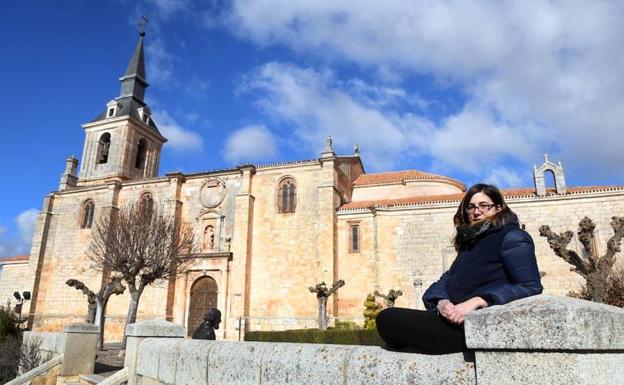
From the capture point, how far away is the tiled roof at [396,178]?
27.5 m

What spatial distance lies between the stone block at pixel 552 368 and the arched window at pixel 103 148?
38.1 metres

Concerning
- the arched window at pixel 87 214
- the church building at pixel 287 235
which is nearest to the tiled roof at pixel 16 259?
the church building at pixel 287 235

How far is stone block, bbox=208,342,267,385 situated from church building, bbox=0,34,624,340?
18741 millimetres

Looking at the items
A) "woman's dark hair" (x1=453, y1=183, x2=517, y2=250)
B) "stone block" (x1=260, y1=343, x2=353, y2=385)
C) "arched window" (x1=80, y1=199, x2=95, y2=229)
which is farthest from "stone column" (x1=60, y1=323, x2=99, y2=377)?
"arched window" (x1=80, y1=199, x2=95, y2=229)

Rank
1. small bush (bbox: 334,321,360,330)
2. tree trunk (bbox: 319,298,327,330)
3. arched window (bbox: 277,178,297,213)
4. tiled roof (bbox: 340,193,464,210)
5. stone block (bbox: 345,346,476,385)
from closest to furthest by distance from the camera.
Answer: stone block (bbox: 345,346,476,385)
tree trunk (bbox: 319,298,327,330)
small bush (bbox: 334,321,360,330)
tiled roof (bbox: 340,193,464,210)
arched window (bbox: 277,178,297,213)

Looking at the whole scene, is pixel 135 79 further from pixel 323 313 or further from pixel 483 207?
pixel 483 207

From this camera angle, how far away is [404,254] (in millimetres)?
22672

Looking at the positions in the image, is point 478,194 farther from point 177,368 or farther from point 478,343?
point 177,368

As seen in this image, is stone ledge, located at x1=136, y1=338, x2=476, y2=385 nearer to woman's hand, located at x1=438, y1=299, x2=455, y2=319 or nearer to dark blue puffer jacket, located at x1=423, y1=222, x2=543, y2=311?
woman's hand, located at x1=438, y1=299, x2=455, y2=319

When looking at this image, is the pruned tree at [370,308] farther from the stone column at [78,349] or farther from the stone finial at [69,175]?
the stone finial at [69,175]

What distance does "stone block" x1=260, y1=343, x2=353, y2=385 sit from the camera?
281 cm

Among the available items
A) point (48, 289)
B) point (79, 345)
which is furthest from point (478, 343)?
point (48, 289)

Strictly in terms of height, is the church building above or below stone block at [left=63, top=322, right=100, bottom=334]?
above

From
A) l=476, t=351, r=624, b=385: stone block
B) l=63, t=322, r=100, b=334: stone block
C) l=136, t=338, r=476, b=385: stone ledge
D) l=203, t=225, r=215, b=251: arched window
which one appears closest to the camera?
l=476, t=351, r=624, b=385: stone block
